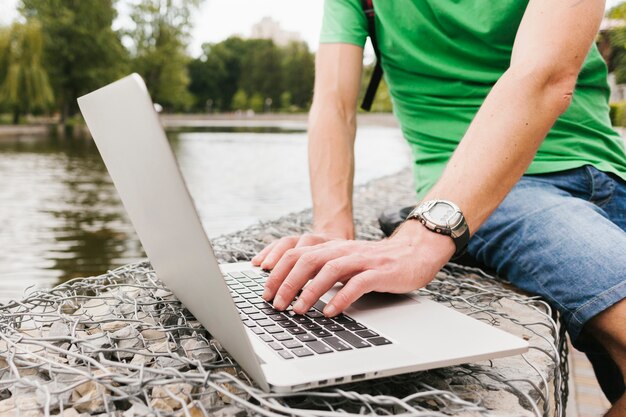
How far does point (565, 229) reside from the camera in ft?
3.56

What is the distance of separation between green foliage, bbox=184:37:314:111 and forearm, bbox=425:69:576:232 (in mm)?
56587

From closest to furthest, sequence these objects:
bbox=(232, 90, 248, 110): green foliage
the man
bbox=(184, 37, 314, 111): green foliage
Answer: the man < bbox=(184, 37, 314, 111): green foliage < bbox=(232, 90, 248, 110): green foliage

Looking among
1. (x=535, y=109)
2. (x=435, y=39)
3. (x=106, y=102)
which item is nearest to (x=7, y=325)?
(x=106, y=102)

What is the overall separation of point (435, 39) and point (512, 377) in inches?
35.4

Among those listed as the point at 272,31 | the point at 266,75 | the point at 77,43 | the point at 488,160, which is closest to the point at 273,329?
the point at 488,160

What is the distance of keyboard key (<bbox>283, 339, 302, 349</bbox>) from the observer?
72 cm

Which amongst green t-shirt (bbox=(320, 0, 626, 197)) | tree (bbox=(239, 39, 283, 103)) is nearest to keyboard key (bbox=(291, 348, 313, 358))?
green t-shirt (bbox=(320, 0, 626, 197))

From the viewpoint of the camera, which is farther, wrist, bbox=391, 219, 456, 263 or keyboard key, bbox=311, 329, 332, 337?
wrist, bbox=391, 219, 456, 263

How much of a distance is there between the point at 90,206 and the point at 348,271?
5.75m

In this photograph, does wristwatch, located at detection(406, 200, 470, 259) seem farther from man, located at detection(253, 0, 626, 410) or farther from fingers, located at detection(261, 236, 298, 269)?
fingers, located at detection(261, 236, 298, 269)

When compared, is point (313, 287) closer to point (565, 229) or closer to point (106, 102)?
point (106, 102)

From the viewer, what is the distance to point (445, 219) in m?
0.98

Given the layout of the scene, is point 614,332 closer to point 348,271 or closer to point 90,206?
point 348,271

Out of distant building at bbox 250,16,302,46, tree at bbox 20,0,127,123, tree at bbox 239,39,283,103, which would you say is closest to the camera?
tree at bbox 20,0,127,123
